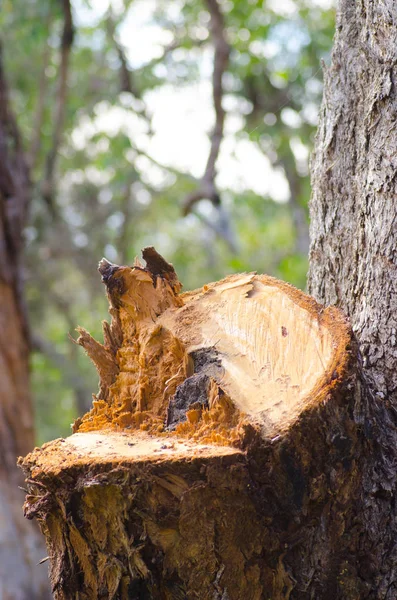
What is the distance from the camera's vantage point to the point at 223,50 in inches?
166

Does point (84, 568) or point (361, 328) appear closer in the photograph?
point (84, 568)

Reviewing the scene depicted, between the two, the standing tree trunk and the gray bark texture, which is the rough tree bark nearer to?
the gray bark texture

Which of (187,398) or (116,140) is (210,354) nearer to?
(187,398)

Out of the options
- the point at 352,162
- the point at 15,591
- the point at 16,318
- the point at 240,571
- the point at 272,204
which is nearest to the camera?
the point at 240,571

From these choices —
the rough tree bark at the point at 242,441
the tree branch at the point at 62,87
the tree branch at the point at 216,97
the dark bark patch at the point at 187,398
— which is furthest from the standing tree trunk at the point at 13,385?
the dark bark patch at the point at 187,398

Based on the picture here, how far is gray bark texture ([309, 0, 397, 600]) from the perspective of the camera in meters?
1.22

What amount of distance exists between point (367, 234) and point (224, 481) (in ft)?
2.46

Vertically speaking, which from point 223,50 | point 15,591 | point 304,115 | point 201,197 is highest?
point 223,50

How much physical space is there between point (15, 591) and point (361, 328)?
2893 mm

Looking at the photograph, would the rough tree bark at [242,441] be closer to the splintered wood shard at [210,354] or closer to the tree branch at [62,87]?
the splintered wood shard at [210,354]

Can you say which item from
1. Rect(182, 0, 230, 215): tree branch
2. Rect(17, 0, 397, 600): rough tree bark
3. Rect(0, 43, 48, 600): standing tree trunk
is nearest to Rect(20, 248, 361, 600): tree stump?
Rect(17, 0, 397, 600): rough tree bark

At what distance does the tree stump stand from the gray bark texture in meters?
0.08

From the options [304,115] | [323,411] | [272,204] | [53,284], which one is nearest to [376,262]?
[323,411]

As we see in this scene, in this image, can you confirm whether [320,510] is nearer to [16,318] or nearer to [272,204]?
[16,318]
